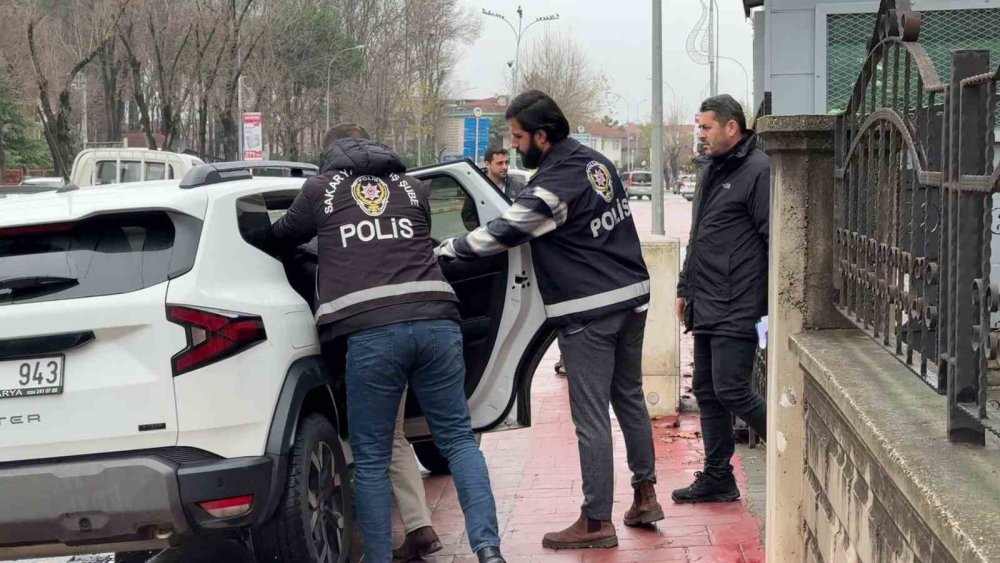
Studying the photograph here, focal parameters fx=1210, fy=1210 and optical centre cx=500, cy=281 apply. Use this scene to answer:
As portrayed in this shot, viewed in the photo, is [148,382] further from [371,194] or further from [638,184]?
[638,184]

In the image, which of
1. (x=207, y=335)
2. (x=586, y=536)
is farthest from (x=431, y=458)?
(x=207, y=335)

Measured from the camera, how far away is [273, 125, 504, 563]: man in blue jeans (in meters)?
4.71

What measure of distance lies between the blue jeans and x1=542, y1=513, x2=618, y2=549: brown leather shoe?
62 cm

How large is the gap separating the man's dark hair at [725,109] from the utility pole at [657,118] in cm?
1382

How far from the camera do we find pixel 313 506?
186 inches

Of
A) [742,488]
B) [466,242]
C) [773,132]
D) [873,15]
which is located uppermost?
[873,15]

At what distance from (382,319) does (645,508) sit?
175cm

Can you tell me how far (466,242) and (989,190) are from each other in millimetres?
2987

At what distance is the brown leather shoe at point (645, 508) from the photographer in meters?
5.64

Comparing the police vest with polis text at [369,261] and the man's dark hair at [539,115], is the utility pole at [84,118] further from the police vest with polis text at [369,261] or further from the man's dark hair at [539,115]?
the police vest with polis text at [369,261]

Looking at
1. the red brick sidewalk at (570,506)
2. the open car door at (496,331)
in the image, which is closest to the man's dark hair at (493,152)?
the red brick sidewalk at (570,506)

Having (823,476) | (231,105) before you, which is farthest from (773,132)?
(231,105)

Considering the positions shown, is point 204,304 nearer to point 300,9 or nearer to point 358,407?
point 358,407

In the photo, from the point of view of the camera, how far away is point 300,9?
4928 centimetres
